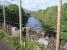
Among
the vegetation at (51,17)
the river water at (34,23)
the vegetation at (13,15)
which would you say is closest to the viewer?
the vegetation at (51,17)

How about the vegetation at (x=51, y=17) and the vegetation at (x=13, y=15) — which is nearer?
the vegetation at (x=51, y=17)

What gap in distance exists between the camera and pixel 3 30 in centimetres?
816

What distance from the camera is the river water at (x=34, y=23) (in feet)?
20.0

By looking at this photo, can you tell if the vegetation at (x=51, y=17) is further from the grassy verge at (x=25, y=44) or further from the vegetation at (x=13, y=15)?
the vegetation at (x=13, y=15)

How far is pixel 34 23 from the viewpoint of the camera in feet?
21.0

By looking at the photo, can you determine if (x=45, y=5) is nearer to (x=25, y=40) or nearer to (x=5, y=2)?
(x=25, y=40)

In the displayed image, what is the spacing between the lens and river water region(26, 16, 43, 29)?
6102 millimetres

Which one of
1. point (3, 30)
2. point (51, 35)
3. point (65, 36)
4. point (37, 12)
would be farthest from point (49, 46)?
point (3, 30)

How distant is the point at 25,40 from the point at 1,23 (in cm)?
198

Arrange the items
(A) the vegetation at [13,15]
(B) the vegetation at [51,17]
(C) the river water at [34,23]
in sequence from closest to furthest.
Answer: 1. (B) the vegetation at [51,17]
2. (C) the river water at [34,23]
3. (A) the vegetation at [13,15]

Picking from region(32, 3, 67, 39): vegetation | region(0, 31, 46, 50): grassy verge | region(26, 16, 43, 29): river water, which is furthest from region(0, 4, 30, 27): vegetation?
region(32, 3, 67, 39): vegetation

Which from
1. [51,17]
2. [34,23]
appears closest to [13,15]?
[34,23]

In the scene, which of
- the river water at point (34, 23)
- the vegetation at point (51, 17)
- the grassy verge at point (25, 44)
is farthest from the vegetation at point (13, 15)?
the vegetation at point (51, 17)

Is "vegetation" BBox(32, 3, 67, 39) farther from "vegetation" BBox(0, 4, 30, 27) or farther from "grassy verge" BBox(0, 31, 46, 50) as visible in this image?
"vegetation" BBox(0, 4, 30, 27)
